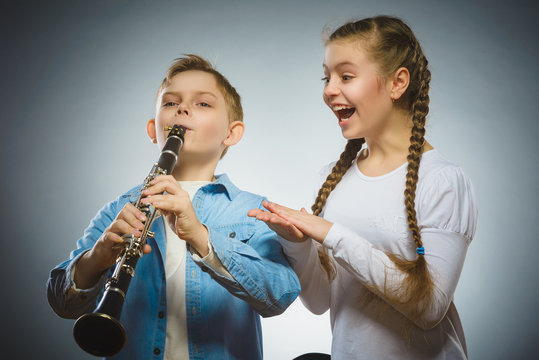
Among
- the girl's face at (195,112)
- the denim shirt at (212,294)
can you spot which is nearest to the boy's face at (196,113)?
the girl's face at (195,112)

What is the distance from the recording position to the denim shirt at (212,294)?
1.10 meters

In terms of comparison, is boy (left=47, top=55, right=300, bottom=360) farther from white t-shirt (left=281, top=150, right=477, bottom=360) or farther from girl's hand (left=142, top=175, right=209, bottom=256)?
white t-shirt (left=281, top=150, right=477, bottom=360)

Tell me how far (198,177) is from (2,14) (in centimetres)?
170

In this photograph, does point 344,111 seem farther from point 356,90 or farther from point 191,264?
point 191,264

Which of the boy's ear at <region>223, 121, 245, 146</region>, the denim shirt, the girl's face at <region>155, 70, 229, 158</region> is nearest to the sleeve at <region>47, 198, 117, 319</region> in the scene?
the denim shirt

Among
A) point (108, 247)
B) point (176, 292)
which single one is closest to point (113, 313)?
point (108, 247)

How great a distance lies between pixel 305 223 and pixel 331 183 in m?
0.29

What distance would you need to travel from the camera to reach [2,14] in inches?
94.0

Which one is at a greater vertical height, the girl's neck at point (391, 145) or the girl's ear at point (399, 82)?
the girl's ear at point (399, 82)

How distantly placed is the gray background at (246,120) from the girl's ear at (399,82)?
3.46 feet

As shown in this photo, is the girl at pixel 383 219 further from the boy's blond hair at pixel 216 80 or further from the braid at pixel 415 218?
the boy's blond hair at pixel 216 80

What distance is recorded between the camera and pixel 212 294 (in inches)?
47.5

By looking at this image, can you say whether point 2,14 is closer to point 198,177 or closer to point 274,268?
point 198,177

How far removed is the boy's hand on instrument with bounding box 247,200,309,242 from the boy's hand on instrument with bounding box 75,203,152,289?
0.82 ft
